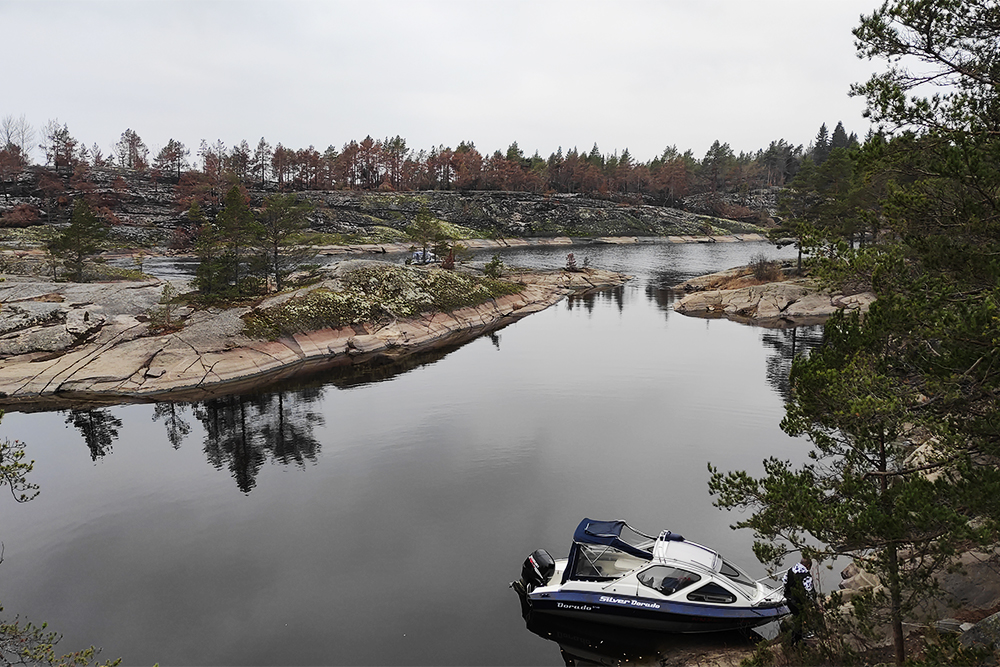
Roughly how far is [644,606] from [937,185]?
481 inches

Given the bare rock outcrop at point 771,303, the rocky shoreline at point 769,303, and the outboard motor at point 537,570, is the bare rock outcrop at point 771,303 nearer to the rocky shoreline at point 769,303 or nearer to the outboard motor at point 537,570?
the rocky shoreline at point 769,303

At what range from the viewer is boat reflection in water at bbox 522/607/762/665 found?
14.9 meters

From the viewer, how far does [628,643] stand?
1562 centimetres

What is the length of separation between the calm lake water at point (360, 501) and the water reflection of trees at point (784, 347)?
1.34 feet

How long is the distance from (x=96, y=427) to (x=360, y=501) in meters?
16.9

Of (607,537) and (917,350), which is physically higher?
(917,350)

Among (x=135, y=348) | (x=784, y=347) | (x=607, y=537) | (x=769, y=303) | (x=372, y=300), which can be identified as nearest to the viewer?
(x=607, y=537)

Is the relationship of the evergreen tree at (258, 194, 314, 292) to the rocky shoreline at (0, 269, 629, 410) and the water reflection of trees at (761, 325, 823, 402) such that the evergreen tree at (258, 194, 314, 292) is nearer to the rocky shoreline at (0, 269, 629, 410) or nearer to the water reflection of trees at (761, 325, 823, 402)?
the rocky shoreline at (0, 269, 629, 410)

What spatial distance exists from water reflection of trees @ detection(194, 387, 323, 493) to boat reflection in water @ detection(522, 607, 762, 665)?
46.3ft

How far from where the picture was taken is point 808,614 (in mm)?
13508

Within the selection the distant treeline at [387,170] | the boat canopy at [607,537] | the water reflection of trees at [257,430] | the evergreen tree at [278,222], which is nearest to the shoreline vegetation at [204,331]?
the water reflection of trees at [257,430]

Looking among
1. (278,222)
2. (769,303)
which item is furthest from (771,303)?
(278,222)

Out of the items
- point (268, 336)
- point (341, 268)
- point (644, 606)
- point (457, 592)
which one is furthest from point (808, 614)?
point (341, 268)

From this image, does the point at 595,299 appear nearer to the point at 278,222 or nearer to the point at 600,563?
the point at 278,222
